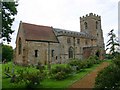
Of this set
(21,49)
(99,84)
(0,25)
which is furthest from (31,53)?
(99,84)

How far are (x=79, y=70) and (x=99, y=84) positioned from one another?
18.8 m

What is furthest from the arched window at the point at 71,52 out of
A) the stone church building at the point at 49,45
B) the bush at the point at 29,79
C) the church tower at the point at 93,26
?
the bush at the point at 29,79

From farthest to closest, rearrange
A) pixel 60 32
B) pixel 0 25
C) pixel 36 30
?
pixel 60 32
pixel 36 30
pixel 0 25

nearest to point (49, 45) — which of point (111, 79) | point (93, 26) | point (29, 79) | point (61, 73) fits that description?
point (93, 26)

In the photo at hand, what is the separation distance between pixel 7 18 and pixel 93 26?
47168mm

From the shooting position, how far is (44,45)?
48031mm

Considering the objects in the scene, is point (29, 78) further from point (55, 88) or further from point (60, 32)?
point (60, 32)

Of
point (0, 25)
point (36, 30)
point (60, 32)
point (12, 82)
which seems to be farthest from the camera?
point (60, 32)

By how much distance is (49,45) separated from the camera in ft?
161

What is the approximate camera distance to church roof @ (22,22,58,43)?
46.0m

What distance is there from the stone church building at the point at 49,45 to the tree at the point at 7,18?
71.3 ft

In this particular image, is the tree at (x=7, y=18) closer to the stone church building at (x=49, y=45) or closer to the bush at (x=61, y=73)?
the bush at (x=61, y=73)

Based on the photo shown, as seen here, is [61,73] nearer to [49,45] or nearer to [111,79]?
[111,79]

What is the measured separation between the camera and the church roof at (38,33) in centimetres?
4601
